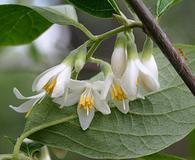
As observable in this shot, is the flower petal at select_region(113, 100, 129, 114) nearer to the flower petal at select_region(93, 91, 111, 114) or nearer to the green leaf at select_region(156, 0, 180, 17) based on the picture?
the flower petal at select_region(93, 91, 111, 114)

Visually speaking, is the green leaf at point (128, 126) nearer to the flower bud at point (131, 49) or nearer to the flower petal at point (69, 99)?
the flower petal at point (69, 99)

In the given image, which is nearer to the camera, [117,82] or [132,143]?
[117,82]

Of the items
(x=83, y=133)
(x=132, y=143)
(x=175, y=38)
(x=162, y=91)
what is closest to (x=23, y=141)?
(x=83, y=133)

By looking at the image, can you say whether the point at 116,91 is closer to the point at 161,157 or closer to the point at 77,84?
the point at 77,84

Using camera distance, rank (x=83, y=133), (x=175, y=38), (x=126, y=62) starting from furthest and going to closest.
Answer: (x=175, y=38), (x=83, y=133), (x=126, y=62)

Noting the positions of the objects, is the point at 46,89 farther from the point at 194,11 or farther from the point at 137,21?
the point at 194,11

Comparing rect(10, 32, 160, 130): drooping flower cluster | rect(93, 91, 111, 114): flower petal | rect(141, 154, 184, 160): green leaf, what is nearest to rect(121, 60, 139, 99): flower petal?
rect(10, 32, 160, 130): drooping flower cluster

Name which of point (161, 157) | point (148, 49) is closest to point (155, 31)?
point (148, 49)
